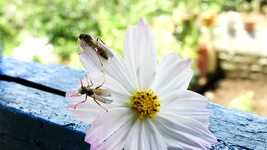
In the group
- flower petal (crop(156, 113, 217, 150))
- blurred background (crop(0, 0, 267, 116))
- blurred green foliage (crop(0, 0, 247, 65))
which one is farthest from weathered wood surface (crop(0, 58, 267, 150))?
blurred green foliage (crop(0, 0, 247, 65))

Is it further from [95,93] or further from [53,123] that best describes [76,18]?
[95,93]

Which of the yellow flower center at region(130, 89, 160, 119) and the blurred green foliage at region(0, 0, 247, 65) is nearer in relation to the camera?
the yellow flower center at region(130, 89, 160, 119)

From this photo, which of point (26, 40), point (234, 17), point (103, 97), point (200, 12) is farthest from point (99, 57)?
point (234, 17)

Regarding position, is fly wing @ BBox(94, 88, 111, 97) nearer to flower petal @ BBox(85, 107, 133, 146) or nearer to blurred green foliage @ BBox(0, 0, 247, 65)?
flower petal @ BBox(85, 107, 133, 146)

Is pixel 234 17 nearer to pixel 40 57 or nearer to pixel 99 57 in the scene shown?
pixel 40 57

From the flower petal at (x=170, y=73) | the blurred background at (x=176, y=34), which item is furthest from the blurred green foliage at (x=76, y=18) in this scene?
the flower petal at (x=170, y=73)

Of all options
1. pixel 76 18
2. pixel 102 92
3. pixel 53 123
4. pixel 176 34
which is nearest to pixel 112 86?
pixel 102 92

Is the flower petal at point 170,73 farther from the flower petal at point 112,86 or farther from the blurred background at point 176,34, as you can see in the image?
the blurred background at point 176,34
